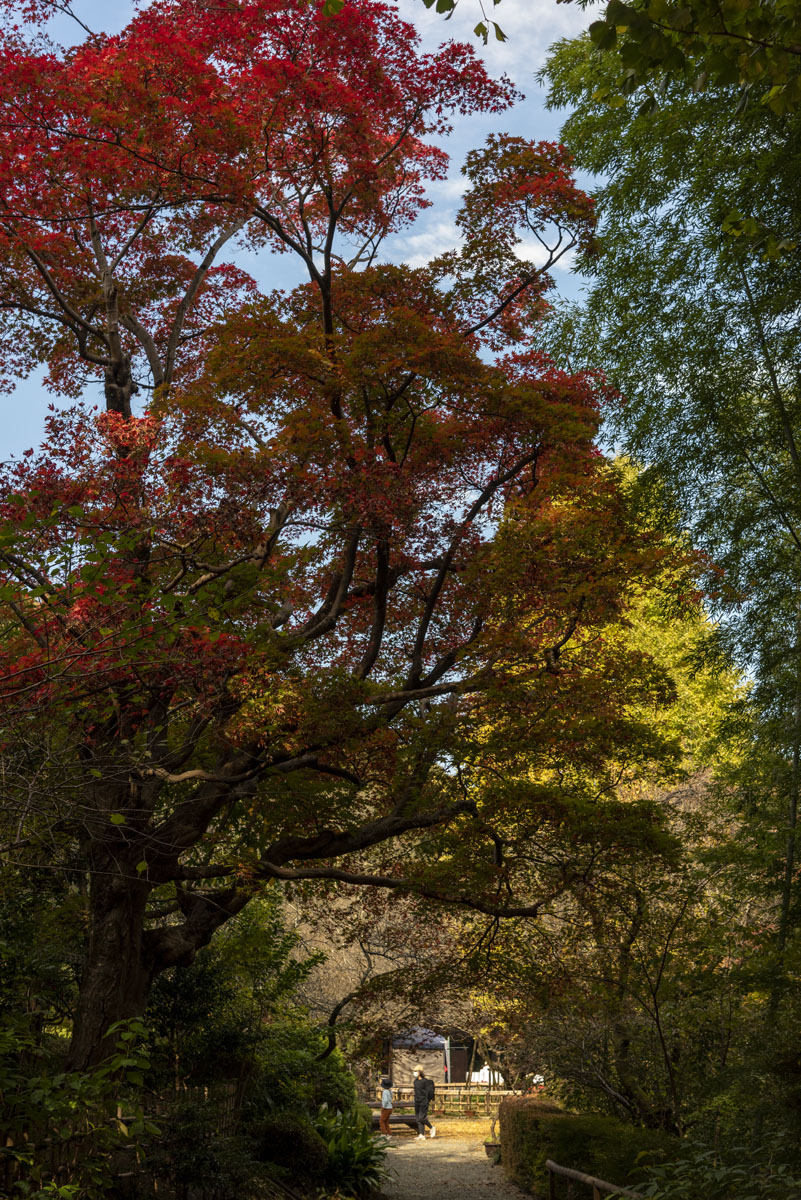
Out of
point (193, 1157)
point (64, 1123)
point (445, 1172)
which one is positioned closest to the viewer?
point (64, 1123)

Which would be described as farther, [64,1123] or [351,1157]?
[351,1157]

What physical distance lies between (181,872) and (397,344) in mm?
4560

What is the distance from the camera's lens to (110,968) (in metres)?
7.74

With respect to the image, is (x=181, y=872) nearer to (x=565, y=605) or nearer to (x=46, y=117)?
(x=565, y=605)

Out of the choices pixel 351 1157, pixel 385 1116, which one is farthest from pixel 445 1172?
pixel 385 1116

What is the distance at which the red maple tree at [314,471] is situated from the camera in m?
7.38

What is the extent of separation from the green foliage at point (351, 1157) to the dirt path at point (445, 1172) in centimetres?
43

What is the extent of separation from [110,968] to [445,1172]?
26.6 ft

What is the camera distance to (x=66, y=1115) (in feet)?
17.7

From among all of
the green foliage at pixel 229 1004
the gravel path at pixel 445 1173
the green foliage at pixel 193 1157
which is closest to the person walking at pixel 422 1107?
the gravel path at pixel 445 1173

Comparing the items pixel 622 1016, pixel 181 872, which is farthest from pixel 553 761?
pixel 181 872

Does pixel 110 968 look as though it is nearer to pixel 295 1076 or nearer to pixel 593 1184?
pixel 593 1184

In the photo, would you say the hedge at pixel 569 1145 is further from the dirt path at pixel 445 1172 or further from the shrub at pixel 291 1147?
the shrub at pixel 291 1147

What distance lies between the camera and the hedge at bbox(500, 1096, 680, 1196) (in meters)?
7.79
